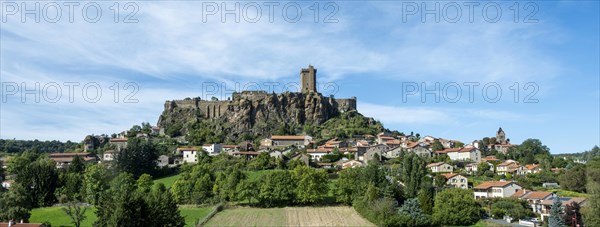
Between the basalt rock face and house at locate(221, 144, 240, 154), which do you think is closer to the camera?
house at locate(221, 144, 240, 154)

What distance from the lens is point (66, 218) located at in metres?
46.8


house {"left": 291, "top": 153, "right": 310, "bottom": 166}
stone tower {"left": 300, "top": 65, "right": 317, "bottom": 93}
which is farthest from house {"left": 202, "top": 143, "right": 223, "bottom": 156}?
stone tower {"left": 300, "top": 65, "right": 317, "bottom": 93}

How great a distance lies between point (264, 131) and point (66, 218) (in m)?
59.5

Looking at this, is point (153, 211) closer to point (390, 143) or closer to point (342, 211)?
point (342, 211)

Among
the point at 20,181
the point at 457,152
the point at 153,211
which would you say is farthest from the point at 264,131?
the point at 153,211

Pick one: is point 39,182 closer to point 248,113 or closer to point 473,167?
point 248,113

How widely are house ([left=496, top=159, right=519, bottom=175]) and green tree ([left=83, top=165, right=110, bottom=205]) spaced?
50.5m

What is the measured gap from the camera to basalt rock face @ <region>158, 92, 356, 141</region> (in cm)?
10494

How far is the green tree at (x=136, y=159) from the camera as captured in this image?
66.6m

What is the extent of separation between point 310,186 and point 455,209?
47.2ft

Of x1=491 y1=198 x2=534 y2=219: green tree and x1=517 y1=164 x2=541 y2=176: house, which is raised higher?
x1=517 y1=164 x2=541 y2=176: house

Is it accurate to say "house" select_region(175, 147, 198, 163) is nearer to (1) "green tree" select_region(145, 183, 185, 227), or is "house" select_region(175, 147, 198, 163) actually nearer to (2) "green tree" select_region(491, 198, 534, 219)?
(1) "green tree" select_region(145, 183, 185, 227)

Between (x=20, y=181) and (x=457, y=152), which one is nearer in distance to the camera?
(x=20, y=181)

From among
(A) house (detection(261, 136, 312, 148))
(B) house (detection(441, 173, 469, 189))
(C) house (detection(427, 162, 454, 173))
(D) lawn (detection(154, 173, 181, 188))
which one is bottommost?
(D) lawn (detection(154, 173, 181, 188))
